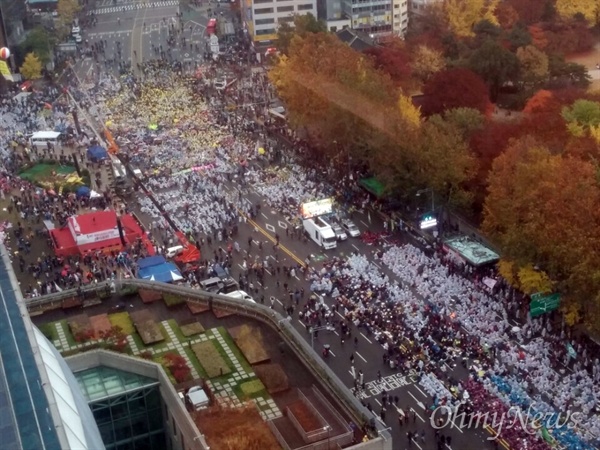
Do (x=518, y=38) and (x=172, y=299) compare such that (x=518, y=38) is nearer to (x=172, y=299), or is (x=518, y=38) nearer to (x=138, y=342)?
(x=172, y=299)

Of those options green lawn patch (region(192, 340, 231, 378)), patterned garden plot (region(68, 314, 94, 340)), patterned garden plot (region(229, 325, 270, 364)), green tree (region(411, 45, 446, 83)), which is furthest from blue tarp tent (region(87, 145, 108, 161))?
green lawn patch (region(192, 340, 231, 378))

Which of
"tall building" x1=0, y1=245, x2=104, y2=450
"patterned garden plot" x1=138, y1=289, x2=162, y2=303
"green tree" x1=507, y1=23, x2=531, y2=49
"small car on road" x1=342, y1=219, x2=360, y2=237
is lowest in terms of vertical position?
"small car on road" x1=342, y1=219, x2=360, y2=237

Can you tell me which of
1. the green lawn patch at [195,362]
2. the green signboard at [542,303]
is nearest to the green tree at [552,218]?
the green signboard at [542,303]

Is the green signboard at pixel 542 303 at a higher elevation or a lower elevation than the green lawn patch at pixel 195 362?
lower

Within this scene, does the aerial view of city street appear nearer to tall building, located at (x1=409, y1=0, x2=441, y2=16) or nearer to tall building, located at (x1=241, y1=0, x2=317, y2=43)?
tall building, located at (x1=409, y1=0, x2=441, y2=16)

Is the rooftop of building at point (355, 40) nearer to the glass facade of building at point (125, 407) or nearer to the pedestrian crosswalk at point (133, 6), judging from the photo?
the pedestrian crosswalk at point (133, 6)

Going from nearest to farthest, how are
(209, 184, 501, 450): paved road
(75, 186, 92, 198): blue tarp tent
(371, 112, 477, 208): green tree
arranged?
(209, 184, 501, 450): paved road < (371, 112, 477, 208): green tree < (75, 186, 92, 198): blue tarp tent
